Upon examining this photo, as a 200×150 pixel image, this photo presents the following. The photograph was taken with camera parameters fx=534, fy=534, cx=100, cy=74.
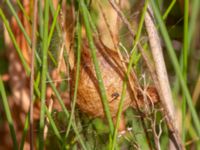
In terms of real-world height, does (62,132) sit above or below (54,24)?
below

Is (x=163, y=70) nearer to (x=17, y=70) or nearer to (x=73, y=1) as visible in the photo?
(x=73, y=1)

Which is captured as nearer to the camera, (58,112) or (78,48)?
(78,48)

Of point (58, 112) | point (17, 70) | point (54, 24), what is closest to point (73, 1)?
point (54, 24)

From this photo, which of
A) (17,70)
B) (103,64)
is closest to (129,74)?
(103,64)

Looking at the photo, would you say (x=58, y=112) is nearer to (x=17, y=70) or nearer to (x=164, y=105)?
(x=164, y=105)

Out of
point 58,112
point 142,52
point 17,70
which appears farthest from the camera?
point 17,70

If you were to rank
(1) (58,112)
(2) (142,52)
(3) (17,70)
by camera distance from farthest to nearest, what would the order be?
1. (3) (17,70)
2. (1) (58,112)
3. (2) (142,52)

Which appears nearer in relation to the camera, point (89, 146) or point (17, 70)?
point (89, 146)

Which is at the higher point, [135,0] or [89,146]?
[135,0]

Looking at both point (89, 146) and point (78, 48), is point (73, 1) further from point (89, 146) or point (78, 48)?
point (89, 146)
